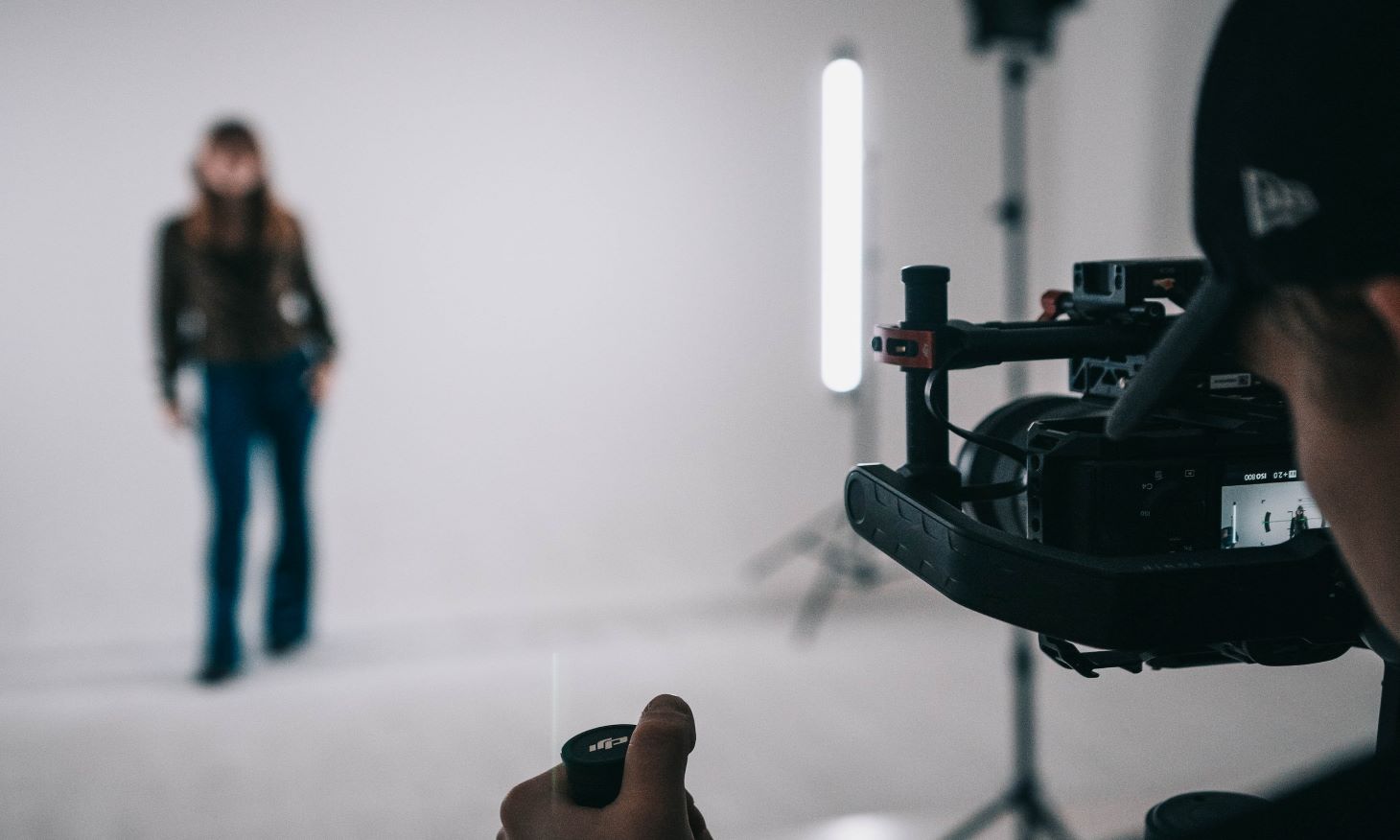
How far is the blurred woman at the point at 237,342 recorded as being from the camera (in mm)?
2727

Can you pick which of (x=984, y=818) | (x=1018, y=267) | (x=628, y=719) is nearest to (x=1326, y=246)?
(x=984, y=818)

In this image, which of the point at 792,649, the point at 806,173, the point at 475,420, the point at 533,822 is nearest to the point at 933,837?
the point at 792,649

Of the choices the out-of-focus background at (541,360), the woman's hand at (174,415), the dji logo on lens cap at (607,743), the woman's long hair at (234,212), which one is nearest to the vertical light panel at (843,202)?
the out-of-focus background at (541,360)

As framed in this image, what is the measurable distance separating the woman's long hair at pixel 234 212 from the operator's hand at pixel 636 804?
2.58m

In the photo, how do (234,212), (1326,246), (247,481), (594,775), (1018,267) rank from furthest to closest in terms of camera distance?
1. (247,481)
2. (234,212)
3. (1018,267)
4. (594,775)
5. (1326,246)

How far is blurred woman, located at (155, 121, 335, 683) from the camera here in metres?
2.73

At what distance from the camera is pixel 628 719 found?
2.49 m

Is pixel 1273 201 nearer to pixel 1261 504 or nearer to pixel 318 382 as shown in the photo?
pixel 1261 504

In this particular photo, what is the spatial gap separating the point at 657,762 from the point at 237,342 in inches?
102

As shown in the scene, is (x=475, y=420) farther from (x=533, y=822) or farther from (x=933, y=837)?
(x=533, y=822)

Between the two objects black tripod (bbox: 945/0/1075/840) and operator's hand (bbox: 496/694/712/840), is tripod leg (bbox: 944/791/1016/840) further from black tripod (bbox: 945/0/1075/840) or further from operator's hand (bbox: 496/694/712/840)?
operator's hand (bbox: 496/694/712/840)

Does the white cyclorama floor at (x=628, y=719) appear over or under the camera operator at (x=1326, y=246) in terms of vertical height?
under

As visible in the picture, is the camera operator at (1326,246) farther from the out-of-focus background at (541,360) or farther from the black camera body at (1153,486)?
the out-of-focus background at (541,360)

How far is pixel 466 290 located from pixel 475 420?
1.28 ft
